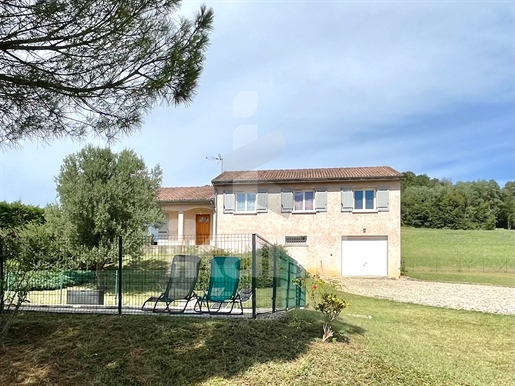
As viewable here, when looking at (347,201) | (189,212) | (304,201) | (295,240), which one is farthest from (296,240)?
(189,212)

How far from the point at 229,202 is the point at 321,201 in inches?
A: 196

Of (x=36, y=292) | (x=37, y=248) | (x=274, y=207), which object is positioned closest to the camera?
(x=37, y=248)

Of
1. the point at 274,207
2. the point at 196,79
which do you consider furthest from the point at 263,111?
the point at 274,207

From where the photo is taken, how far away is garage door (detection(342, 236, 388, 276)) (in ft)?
65.5

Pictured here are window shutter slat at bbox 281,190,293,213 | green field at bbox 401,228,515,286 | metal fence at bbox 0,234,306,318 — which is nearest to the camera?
metal fence at bbox 0,234,306,318

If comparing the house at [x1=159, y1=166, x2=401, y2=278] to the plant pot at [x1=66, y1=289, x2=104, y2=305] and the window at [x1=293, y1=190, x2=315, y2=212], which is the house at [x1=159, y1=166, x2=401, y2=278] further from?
the plant pot at [x1=66, y1=289, x2=104, y2=305]

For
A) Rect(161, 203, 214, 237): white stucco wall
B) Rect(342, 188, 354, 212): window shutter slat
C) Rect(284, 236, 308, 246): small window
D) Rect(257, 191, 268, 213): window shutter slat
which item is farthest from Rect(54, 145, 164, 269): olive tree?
Rect(342, 188, 354, 212): window shutter slat

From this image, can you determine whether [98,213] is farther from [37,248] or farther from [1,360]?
[1,360]

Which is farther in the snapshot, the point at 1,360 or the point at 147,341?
the point at 147,341

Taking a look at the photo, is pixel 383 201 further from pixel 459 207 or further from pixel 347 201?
pixel 459 207

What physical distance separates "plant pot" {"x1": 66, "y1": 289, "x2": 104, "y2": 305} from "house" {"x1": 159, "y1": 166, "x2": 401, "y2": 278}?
12181mm

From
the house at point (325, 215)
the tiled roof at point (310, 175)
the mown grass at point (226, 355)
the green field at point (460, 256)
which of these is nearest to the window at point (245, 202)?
the house at point (325, 215)

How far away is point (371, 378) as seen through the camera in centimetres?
439

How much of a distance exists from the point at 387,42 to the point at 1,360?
8.90 metres
